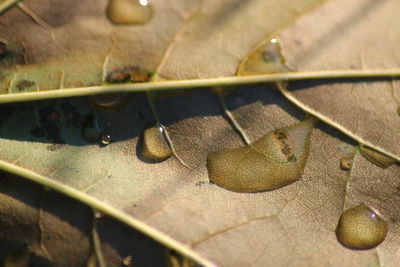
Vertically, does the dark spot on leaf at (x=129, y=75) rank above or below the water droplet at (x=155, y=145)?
above

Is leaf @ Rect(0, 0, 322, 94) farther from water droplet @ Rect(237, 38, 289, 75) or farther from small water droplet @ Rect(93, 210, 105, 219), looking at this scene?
small water droplet @ Rect(93, 210, 105, 219)

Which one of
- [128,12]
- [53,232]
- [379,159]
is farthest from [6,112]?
[379,159]

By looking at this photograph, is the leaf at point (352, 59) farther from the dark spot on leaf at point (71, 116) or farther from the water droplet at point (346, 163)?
the dark spot on leaf at point (71, 116)

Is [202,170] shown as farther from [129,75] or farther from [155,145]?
[129,75]

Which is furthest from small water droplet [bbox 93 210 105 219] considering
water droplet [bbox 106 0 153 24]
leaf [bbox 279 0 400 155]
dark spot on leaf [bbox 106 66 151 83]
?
leaf [bbox 279 0 400 155]

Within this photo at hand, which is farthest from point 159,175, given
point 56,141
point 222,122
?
point 56,141

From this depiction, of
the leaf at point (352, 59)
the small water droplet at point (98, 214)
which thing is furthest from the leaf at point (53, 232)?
the leaf at point (352, 59)
